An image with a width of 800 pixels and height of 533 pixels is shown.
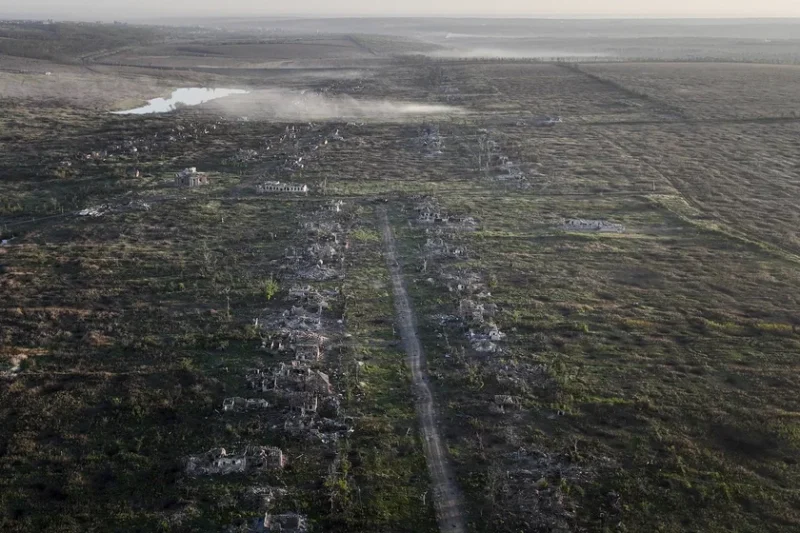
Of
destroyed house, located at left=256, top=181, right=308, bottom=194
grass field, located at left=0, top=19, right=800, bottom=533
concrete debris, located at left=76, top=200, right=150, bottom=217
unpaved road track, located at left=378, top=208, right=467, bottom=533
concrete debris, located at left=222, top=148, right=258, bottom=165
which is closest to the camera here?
unpaved road track, located at left=378, top=208, right=467, bottom=533

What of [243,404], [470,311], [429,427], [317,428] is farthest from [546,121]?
[317,428]

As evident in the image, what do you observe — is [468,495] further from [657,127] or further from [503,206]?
[657,127]

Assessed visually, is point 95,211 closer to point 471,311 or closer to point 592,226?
point 471,311

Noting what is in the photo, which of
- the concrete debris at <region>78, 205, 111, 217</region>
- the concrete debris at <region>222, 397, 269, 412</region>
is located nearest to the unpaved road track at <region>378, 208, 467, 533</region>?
the concrete debris at <region>222, 397, 269, 412</region>

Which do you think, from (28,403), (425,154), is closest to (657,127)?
(425,154)

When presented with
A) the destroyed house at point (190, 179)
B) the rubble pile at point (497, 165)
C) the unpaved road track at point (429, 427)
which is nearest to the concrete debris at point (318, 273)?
the unpaved road track at point (429, 427)

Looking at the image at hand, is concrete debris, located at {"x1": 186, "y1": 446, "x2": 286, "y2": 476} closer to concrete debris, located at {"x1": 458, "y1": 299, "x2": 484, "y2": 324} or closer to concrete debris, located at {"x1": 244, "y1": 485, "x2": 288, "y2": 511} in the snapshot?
concrete debris, located at {"x1": 244, "y1": 485, "x2": 288, "y2": 511}

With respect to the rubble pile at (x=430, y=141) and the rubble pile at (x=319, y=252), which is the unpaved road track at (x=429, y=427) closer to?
the rubble pile at (x=319, y=252)
